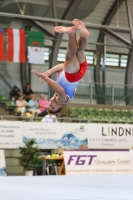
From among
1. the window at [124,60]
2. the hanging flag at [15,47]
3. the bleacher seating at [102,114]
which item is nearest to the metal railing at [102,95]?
the bleacher seating at [102,114]

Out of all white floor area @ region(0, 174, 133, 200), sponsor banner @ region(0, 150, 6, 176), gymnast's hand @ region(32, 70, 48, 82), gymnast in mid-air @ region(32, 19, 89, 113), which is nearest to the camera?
white floor area @ region(0, 174, 133, 200)

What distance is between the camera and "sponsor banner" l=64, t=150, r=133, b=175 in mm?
15990

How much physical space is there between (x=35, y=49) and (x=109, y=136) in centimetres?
629

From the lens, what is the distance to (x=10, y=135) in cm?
1688

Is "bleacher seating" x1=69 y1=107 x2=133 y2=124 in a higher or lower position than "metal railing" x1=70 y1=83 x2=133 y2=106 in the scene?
lower

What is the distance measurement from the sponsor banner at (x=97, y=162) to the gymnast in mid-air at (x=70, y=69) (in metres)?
8.08

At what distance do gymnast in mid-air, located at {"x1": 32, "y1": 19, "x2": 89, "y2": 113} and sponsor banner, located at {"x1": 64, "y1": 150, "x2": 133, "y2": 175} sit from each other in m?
8.08

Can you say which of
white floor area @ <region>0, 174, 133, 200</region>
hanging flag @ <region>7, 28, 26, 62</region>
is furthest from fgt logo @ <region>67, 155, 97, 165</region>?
hanging flag @ <region>7, 28, 26, 62</region>

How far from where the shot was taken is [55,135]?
17578 mm

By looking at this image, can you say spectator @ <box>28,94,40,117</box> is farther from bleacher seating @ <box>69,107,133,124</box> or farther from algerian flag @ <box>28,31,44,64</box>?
algerian flag @ <box>28,31,44,64</box>

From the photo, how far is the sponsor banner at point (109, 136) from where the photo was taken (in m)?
18.3

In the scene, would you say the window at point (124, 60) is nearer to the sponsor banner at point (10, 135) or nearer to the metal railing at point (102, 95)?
the metal railing at point (102, 95)

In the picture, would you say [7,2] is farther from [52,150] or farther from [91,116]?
[52,150]

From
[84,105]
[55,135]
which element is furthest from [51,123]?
[84,105]
